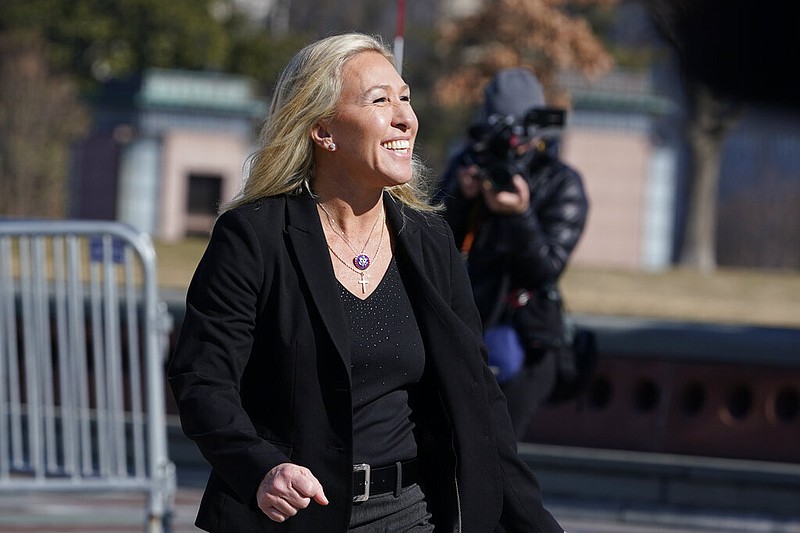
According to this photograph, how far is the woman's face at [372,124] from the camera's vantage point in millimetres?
2854

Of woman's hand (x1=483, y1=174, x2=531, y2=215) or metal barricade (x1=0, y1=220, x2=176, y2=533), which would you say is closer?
woman's hand (x1=483, y1=174, x2=531, y2=215)

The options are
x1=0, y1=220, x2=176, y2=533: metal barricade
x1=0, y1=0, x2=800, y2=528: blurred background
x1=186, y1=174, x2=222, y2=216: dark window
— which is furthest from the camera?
x1=186, y1=174, x2=222, y2=216: dark window

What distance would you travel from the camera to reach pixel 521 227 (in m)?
4.58

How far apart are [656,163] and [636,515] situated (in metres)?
18.9

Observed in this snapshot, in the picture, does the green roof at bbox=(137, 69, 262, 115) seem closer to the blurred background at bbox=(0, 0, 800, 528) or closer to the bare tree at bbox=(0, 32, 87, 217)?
the blurred background at bbox=(0, 0, 800, 528)

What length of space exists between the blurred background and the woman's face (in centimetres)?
78

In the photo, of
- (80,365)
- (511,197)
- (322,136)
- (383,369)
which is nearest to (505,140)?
(511,197)

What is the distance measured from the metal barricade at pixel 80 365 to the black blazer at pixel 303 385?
10.9 feet

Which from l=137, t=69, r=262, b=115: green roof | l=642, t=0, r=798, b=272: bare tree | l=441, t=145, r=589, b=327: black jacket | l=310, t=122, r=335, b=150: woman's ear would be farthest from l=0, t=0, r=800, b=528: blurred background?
l=642, t=0, r=798, b=272: bare tree

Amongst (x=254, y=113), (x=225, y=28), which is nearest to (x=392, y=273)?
(x=254, y=113)

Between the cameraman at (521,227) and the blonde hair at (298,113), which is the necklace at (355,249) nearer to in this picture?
the blonde hair at (298,113)

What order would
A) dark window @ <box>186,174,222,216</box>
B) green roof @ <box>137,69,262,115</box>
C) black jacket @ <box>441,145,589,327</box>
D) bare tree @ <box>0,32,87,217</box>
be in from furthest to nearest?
1. dark window @ <box>186,174,222,216</box>
2. green roof @ <box>137,69,262,115</box>
3. bare tree @ <box>0,32,87,217</box>
4. black jacket @ <box>441,145,589,327</box>

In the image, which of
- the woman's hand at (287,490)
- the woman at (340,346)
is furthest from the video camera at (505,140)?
the woman's hand at (287,490)

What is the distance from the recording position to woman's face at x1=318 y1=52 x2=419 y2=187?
2.85 metres
